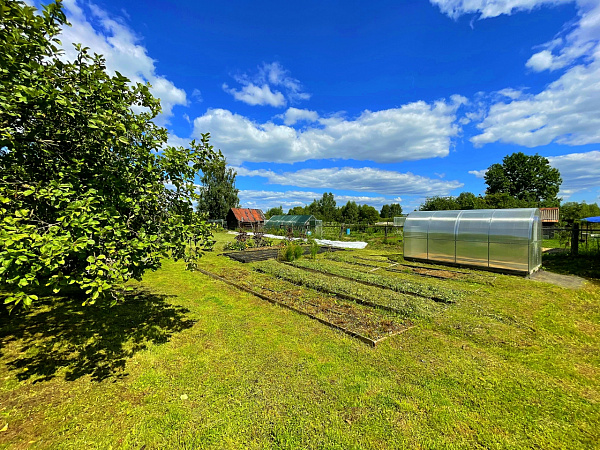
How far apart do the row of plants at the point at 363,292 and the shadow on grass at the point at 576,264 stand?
8586mm

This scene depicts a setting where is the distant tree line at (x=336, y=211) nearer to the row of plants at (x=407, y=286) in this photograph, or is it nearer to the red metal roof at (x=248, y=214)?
the red metal roof at (x=248, y=214)

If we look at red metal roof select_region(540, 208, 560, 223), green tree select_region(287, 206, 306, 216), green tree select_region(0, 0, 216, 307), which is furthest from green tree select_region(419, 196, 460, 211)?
green tree select_region(0, 0, 216, 307)

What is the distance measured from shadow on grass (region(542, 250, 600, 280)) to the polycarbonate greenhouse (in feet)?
3.44

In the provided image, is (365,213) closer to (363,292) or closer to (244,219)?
(244,219)

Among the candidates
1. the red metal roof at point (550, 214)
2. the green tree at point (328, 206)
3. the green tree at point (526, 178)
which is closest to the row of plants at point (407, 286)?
the red metal roof at point (550, 214)

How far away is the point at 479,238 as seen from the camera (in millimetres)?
10820

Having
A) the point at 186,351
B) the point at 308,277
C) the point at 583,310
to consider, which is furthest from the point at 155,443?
the point at 583,310

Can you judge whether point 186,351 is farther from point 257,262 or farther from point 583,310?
point 583,310

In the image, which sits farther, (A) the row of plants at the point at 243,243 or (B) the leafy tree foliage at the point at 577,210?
(B) the leafy tree foliage at the point at 577,210

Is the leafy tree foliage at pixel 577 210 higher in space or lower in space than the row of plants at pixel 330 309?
higher

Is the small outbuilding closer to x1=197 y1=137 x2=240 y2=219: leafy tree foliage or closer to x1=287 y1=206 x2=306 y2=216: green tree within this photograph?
x1=197 y1=137 x2=240 y2=219: leafy tree foliage

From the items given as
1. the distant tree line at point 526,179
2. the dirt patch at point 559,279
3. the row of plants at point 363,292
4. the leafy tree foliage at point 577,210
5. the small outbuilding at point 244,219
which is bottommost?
the row of plants at point 363,292

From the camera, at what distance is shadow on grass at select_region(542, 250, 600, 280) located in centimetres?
1015

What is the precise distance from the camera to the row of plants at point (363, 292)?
6.09m
